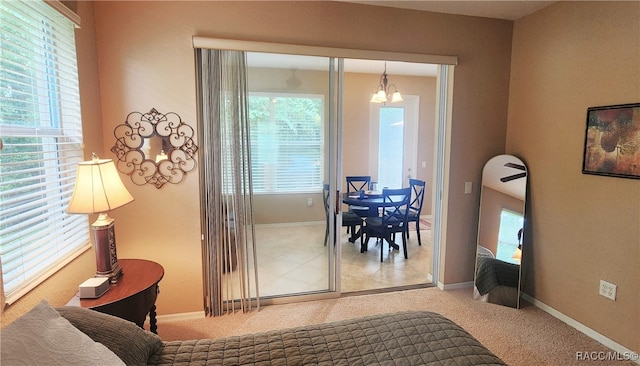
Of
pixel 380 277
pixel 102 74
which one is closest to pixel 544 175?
pixel 380 277

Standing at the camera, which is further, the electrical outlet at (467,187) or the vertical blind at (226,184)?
the electrical outlet at (467,187)

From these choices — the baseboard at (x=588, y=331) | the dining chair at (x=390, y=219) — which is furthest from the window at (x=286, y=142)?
the baseboard at (x=588, y=331)

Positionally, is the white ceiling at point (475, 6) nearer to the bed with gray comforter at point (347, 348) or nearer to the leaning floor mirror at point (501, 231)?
the leaning floor mirror at point (501, 231)

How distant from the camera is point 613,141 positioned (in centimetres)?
233

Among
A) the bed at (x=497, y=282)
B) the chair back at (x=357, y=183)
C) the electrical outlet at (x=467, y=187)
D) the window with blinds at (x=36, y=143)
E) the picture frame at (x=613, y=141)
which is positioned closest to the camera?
the window with blinds at (x=36, y=143)

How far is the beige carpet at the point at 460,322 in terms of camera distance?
2.34m

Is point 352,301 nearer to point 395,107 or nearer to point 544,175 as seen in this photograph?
point 544,175

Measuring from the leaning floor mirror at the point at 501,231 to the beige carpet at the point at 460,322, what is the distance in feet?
0.51

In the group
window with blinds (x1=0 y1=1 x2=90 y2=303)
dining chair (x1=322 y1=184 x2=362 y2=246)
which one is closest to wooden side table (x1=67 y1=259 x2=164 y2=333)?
window with blinds (x1=0 y1=1 x2=90 y2=303)

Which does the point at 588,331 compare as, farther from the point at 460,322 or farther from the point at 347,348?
the point at 347,348

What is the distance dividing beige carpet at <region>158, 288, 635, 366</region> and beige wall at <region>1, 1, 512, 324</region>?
1.09ft

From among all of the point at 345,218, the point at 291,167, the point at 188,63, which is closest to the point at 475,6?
the point at 291,167

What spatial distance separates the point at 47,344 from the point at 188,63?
6.77 feet

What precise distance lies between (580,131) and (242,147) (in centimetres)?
265
